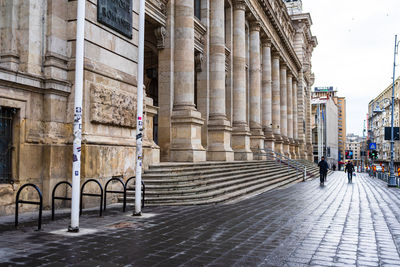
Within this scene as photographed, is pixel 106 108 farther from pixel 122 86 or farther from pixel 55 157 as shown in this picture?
pixel 55 157

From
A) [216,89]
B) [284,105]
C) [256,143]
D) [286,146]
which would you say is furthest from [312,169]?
[216,89]

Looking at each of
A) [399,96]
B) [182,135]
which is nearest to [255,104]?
[182,135]

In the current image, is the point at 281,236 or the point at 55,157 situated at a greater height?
the point at 55,157

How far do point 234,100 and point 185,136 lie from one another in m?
9.20

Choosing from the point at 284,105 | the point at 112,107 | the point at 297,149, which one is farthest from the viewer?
the point at 297,149

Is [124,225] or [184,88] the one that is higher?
[184,88]

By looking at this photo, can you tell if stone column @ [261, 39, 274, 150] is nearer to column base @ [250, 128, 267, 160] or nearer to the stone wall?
column base @ [250, 128, 267, 160]

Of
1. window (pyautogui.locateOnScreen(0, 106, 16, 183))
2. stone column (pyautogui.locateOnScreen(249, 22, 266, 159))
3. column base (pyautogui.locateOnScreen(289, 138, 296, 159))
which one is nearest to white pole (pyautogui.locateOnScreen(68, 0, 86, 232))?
window (pyautogui.locateOnScreen(0, 106, 16, 183))

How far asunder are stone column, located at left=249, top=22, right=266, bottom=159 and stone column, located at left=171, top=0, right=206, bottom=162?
11.9 meters

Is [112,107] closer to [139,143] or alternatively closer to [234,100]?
[139,143]

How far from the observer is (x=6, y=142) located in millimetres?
8461

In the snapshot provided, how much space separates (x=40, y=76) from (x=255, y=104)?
21216 mm

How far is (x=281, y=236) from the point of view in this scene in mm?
6887

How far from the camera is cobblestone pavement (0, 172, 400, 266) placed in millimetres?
5152
